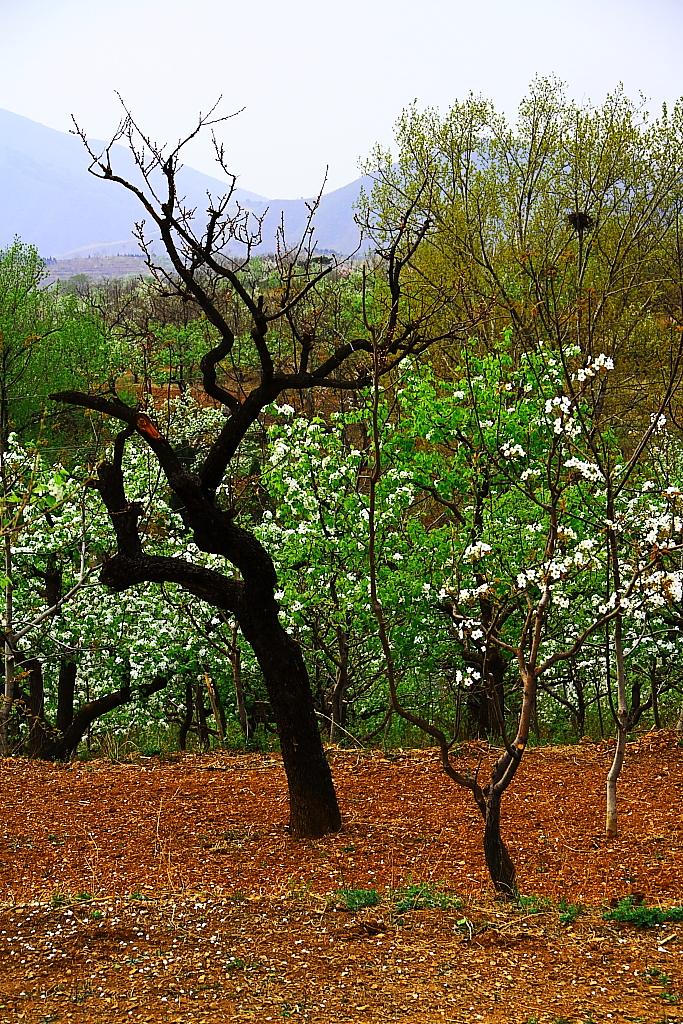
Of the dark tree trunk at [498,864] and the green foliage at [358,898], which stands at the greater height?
the dark tree trunk at [498,864]

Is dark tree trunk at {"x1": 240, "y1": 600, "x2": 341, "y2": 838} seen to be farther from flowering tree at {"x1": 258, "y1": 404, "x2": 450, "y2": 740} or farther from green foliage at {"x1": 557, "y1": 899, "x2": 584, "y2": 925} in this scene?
green foliage at {"x1": 557, "y1": 899, "x2": 584, "y2": 925}

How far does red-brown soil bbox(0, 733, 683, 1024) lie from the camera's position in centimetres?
419

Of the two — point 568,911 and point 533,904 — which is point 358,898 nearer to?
point 533,904

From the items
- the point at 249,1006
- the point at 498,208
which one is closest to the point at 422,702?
the point at 249,1006

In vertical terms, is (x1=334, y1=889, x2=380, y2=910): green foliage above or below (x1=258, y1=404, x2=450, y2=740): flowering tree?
below

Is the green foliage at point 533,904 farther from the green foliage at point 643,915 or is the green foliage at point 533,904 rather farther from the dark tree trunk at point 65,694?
the dark tree trunk at point 65,694

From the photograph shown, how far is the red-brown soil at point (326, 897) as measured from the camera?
419 centimetres

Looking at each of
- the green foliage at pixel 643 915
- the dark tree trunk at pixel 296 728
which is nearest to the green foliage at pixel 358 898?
the dark tree trunk at pixel 296 728

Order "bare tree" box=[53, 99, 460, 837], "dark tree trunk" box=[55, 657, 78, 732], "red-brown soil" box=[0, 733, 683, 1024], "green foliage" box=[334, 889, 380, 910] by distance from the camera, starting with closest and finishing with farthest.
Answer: "red-brown soil" box=[0, 733, 683, 1024] → "green foliage" box=[334, 889, 380, 910] → "bare tree" box=[53, 99, 460, 837] → "dark tree trunk" box=[55, 657, 78, 732]

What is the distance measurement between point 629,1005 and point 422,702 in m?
9.03

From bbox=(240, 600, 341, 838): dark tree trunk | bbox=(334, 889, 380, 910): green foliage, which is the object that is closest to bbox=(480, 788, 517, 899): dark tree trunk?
bbox=(334, 889, 380, 910): green foliage

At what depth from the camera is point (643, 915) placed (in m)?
4.98

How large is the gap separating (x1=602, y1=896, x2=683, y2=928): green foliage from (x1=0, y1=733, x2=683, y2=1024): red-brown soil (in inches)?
2.4

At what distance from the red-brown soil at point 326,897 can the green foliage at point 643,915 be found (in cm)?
6
